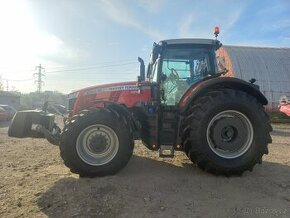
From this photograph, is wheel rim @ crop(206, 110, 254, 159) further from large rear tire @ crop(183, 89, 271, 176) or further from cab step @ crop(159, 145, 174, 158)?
cab step @ crop(159, 145, 174, 158)

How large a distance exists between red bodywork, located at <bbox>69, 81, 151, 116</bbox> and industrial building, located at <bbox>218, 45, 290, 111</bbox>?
30.7 m

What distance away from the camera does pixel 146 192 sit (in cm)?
594

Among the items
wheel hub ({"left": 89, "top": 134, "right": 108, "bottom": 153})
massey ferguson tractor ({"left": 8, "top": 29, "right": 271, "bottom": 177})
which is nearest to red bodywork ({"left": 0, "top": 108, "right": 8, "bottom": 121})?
massey ferguson tractor ({"left": 8, "top": 29, "right": 271, "bottom": 177})

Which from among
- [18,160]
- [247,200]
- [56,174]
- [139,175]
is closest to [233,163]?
[247,200]

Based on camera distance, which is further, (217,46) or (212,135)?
(217,46)

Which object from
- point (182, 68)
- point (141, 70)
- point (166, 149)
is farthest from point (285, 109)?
point (166, 149)

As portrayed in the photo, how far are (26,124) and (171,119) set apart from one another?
2.98m

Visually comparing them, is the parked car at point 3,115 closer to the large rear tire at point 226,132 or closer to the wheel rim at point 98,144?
the wheel rim at point 98,144

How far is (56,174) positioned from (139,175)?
5.52 feet

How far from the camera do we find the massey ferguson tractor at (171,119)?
22.1ft

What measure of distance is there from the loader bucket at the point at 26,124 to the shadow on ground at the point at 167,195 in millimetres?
1439

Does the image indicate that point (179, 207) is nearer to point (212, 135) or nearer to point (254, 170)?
point (212, 135)

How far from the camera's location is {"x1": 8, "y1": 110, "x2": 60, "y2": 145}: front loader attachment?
741cm

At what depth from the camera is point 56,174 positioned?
284 inches
